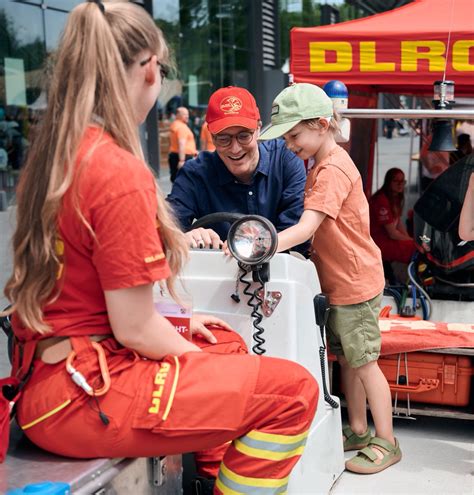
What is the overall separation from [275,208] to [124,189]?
1732 millimetres

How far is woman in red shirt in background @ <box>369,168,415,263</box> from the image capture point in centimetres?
610

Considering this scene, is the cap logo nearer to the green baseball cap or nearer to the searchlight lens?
the green baseball cap

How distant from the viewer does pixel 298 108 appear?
297 centimetres

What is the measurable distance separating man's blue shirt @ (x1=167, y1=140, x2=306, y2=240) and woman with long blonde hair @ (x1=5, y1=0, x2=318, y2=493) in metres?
1.49

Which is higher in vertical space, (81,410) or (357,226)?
(357,226)

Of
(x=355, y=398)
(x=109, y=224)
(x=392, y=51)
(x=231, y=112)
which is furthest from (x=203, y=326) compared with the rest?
(x=392, y=51)

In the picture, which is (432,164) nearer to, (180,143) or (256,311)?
(180,143)

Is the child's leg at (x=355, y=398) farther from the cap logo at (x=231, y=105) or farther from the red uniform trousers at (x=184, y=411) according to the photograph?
the red uniform trousers at (x=184, y=411)

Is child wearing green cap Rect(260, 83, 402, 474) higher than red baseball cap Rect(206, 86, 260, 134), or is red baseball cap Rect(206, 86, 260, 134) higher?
red baseball cap Rect(206, 86, 260, 134)

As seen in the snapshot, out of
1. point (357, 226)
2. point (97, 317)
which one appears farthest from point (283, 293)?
point (97, 317)

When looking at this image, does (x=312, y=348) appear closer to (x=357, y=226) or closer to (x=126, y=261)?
(x=357, y=226)

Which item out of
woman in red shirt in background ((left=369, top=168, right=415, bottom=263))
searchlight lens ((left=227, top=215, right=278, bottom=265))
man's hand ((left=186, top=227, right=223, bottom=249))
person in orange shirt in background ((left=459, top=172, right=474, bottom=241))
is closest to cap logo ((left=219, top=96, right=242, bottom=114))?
man's hand ((left=186, top=227, right=223, bottom=249))

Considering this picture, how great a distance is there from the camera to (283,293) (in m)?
2.74

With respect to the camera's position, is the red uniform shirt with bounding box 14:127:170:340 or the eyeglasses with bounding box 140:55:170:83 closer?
the red uniform shirt with bounding box 14:127:170:340
